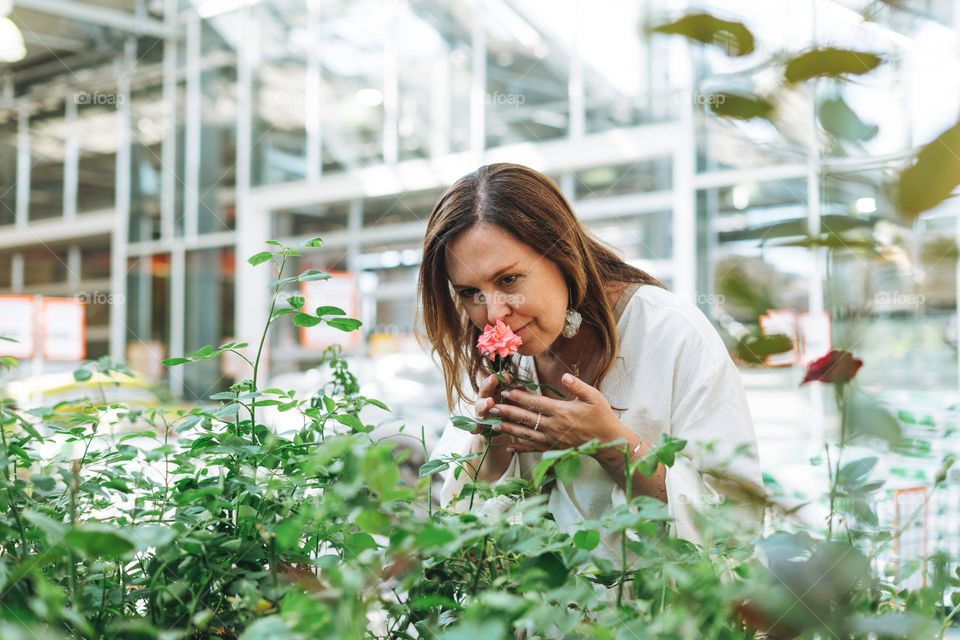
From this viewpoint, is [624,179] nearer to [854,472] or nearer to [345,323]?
[345,323]

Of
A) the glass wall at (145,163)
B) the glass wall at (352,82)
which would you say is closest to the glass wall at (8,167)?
the glass wall at (145,163)

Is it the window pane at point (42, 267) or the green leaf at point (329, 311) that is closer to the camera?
the green leaf at point (329, 311)

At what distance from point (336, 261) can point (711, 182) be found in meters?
4.18

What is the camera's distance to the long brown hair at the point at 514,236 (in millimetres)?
1462

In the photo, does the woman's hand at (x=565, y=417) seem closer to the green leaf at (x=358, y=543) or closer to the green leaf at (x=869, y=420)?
the green leaf at (x=358, y=543)

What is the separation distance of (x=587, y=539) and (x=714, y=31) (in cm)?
39

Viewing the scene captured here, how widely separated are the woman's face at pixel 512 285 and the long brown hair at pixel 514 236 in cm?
3

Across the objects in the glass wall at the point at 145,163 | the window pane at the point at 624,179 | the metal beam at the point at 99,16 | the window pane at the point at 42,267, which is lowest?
the window pane at the point at 42,267

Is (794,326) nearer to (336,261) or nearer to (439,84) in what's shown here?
(439,84)

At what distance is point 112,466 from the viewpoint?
3.32 ft

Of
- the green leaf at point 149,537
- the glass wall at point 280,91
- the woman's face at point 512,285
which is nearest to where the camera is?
the green leaf at point 149,537

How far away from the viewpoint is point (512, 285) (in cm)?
141

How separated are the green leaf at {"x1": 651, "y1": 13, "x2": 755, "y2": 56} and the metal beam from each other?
1044 cm

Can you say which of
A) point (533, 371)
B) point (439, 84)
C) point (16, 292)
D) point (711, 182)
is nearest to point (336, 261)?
point (439, 84)
